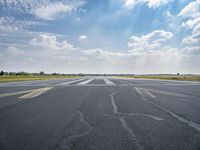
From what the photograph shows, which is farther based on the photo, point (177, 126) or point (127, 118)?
point (127, 118)

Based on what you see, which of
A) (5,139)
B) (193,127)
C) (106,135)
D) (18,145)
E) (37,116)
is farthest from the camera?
(37,116)

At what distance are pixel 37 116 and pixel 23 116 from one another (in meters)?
0.45

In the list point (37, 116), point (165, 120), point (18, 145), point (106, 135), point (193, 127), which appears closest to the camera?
point (18, 145)

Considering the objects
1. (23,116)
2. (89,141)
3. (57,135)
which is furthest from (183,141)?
(23,116)

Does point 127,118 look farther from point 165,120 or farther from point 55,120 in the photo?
point 55,120

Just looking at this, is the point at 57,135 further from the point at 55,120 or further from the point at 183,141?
the point at 183,141

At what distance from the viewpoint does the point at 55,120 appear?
483 cm

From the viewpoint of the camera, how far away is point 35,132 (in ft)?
12.6

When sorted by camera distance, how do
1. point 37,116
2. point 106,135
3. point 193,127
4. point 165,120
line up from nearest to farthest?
point 106,135
point 193,127
point 165,120
point 37,116

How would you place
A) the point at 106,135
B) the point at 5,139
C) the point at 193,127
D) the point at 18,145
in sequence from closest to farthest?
1. the point at 18,145
2. the point at 5,139
3. the point at 106,135
4. the point at 193,127

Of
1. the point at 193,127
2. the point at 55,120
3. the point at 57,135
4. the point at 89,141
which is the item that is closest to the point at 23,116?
the point at 55,120

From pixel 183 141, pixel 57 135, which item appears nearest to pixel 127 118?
pixel 183 141

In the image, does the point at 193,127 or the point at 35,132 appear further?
the point at 193,127

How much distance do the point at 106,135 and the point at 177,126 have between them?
1975mm
